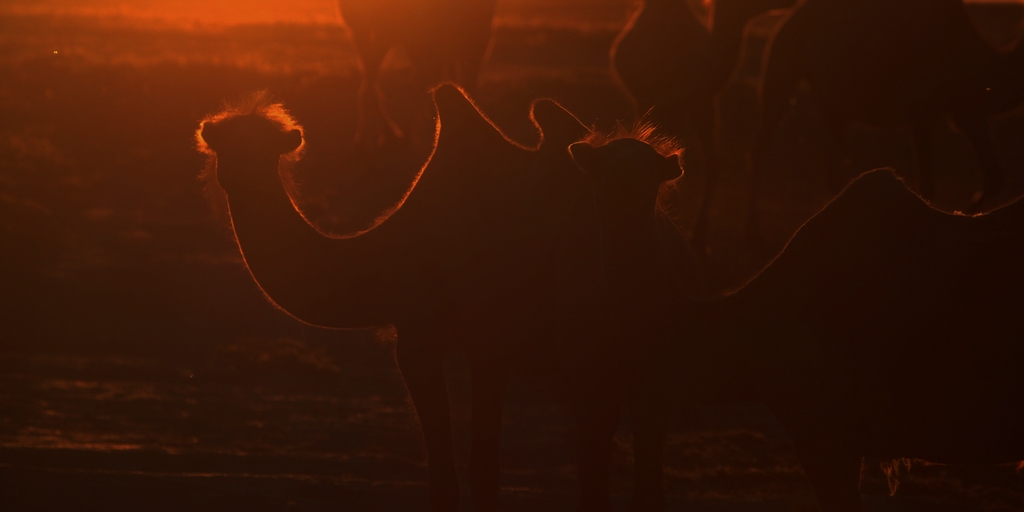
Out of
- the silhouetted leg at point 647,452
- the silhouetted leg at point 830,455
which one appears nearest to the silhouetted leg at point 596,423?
the silhouetted leg at point 647,452

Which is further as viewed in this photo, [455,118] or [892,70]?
[892,70]

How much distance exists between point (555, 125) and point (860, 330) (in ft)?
5.25

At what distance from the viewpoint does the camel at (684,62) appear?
39.1 ft

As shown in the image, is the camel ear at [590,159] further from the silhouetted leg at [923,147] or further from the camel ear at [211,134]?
the silhouetted leg at [923,147]

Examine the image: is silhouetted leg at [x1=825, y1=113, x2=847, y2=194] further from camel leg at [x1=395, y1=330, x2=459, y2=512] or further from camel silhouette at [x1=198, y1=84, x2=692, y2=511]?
camel leg at [x1=395, y1=330, x2=459, y2=512]

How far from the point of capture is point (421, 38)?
45.9 feet

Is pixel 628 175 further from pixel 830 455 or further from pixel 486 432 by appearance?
pixel 486 432

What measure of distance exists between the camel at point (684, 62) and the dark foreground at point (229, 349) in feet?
3.55

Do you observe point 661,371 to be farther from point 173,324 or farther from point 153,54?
point 153,54

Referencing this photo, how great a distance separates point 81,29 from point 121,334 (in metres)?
23.9

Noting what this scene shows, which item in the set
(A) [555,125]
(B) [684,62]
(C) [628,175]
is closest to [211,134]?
(A) [555,125]

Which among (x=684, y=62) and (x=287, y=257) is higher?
(x=684, y=62)

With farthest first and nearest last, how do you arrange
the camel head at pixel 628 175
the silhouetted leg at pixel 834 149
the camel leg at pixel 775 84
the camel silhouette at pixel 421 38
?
the camel silhouette at pixel 421 38 < the silhouetted leg at pixel 834 149 < the camel leg at pixel 775 84 < the camel head at pixel 628 175

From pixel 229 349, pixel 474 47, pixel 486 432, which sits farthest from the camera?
pixel 474 47
